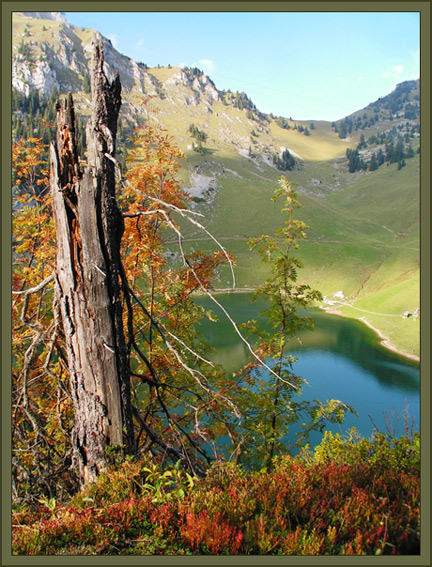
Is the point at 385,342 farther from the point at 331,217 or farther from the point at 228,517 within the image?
the point at 331,217

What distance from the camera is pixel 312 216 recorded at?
9488 cm

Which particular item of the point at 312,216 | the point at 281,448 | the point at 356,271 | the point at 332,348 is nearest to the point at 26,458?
the point at 281,448

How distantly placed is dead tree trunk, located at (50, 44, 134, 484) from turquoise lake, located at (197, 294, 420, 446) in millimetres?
16477

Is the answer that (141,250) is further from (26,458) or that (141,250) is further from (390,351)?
(390,351)

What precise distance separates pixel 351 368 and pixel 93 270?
→ 106 ft

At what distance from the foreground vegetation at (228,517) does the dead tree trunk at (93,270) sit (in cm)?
51

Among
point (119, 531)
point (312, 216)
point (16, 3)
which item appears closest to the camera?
point (119, 531)

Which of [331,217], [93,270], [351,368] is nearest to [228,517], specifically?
[93,270]

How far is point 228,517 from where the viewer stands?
3.03 m

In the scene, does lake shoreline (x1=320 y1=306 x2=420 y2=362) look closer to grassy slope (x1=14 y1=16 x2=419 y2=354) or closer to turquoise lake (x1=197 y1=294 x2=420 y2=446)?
turquoise lake (x1=197 y1=294 x2=420 y2=446)

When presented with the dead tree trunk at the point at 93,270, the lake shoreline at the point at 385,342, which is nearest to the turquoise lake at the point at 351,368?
the lake shoreline at the point at 385,342

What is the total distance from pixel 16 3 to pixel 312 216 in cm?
9792

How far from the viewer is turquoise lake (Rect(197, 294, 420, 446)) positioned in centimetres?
2222

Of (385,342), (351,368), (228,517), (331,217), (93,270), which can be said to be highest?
(331,217)
